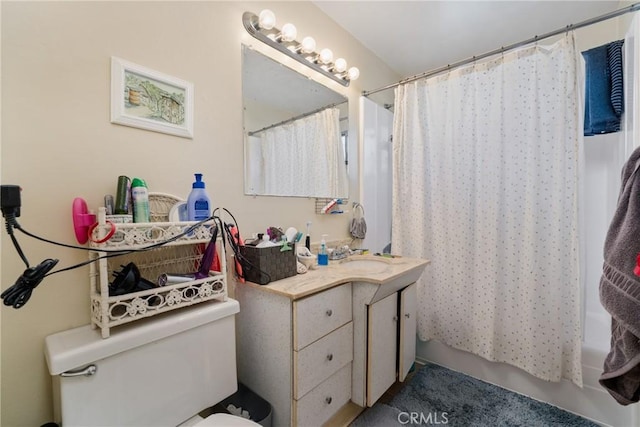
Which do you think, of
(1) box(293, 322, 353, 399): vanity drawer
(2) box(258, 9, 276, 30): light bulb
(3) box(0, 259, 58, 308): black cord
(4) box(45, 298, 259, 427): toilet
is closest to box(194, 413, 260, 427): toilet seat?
(4) box(45, 298, 259, 427): toilet

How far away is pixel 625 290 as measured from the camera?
0.70 m

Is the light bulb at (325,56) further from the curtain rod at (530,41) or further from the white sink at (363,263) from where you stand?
the white sink at (363,263)

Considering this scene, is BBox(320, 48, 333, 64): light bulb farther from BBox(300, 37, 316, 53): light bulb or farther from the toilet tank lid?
the toilet tank lid

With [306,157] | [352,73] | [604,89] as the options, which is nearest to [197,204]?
[306,157]

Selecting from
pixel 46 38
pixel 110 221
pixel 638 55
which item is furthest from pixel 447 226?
pixel 46 38

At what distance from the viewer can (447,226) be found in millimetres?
1800

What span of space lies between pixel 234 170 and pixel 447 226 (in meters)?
1.41

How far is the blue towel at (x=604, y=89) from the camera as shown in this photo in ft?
4.49

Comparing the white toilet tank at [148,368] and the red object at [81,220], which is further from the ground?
the red object at [81,220]

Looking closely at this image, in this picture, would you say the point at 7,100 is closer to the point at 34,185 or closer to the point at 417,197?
the point at 34,185

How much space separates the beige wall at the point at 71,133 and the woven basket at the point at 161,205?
34mm

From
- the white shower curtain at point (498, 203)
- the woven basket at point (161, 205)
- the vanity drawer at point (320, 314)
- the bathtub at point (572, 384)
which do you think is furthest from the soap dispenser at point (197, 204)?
the bathtub at point (572, 384)

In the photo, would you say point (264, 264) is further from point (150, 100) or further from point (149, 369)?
point (150, 100)

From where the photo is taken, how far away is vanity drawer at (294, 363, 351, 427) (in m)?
1.03
